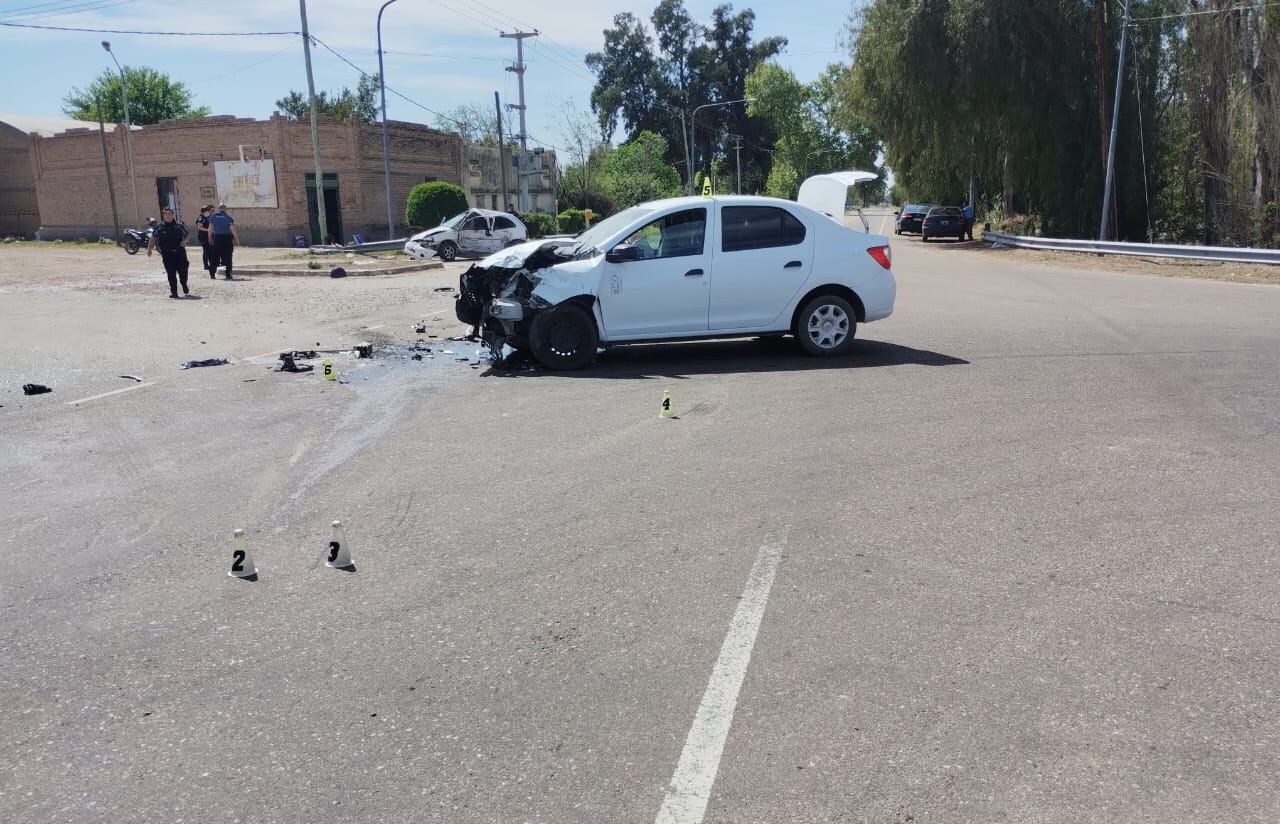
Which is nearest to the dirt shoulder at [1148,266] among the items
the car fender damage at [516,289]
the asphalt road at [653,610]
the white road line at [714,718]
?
the asphalt road at [653,610]

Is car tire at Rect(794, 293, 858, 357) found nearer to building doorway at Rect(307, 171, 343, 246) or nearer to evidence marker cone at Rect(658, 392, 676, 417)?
evidence marker cone at Rect(658, 392, 676, 417)

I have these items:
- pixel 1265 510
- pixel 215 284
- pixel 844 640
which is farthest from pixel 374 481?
pixel 215 284

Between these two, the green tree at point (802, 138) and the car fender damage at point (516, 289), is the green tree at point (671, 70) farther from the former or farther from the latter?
the car fender damage at point (516, 289)

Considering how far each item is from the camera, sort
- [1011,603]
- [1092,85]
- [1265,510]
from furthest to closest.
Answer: [1092,85], [1265,510], [1011,603]

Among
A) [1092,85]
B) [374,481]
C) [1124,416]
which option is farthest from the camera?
[1092,85]

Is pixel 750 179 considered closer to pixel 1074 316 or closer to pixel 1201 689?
pixel 1074 316

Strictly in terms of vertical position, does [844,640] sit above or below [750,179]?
below

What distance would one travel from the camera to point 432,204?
4334cm

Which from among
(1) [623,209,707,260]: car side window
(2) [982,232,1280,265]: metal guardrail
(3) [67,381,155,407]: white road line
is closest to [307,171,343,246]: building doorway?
(2) [982,232,1280,265]: metal guardrail

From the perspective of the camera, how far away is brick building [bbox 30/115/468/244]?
4612 cm

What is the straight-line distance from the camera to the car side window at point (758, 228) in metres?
11.1

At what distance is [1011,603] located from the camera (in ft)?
14.9

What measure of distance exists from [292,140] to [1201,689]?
4753 cm

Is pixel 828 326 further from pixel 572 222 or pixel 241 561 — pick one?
pixel 572 222
